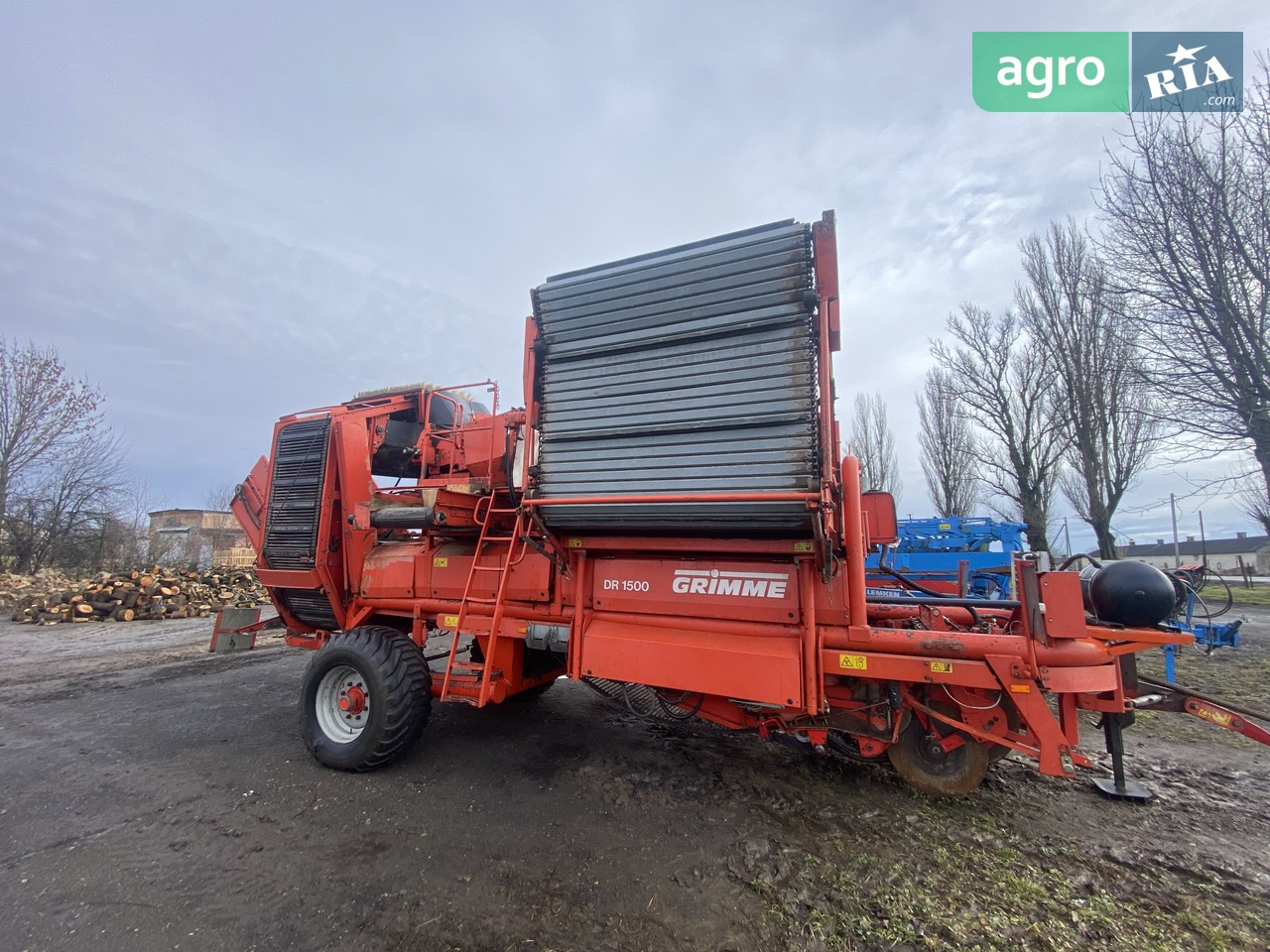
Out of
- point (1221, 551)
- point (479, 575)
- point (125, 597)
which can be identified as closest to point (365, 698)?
point (479, 575)

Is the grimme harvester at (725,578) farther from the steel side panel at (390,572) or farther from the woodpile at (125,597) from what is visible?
the woodpile at (125,597)

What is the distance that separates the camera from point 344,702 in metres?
4.31

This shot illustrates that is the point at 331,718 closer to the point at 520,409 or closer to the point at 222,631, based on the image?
the point at 222,631

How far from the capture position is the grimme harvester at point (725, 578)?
294 cm

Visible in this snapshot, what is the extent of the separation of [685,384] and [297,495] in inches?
151

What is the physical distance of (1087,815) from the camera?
331cm

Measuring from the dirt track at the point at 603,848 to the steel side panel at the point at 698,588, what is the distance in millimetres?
1285

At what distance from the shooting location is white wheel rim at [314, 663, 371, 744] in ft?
14.0

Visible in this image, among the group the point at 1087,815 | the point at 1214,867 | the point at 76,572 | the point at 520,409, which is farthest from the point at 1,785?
the point at 76,572

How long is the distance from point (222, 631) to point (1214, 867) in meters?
7.68

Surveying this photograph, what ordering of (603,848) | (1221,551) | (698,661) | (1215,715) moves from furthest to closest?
(1221,551)
(698,661)
(603,848)
(1215,715)

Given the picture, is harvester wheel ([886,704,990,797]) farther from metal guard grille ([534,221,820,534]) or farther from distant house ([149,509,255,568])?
distant house ([149,509,255,568])

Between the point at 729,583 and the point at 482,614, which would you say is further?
the point at 482,614

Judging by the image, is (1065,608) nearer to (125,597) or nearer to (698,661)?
(698,661)
